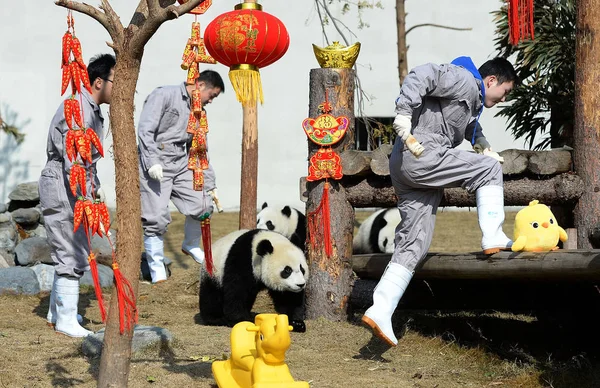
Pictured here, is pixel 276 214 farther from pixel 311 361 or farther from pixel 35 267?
pixel 311 361

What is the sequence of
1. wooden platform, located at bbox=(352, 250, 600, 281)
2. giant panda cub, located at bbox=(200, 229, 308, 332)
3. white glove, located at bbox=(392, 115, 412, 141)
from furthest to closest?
giant panda cub, located at bbox=(200, 229, 308, 332), white glove, located at bbox=(392, 115, 412, 141), wooden platform, located at bbox=(352, 250, 600, 281)

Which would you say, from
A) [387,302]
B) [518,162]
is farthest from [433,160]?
[518,162]

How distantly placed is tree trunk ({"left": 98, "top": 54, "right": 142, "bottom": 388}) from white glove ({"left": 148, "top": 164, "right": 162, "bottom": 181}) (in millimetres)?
3271

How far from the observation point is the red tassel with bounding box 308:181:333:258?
5895 mm

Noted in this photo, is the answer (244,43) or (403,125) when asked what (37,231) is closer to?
(244,43)

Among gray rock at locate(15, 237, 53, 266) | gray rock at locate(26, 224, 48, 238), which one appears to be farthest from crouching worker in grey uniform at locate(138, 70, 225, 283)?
gray rock at locate(26, 224, 48, 238)

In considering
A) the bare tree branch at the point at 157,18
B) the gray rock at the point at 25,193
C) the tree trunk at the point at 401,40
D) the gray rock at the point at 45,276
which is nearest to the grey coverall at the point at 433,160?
the bare tree branch at the point at 157,18

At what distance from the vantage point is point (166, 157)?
7.58 meters

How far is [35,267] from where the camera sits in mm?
7785

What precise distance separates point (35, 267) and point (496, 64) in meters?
4.83

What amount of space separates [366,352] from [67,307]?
198 cm

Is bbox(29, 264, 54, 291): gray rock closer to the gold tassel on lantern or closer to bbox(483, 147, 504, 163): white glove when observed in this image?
the gold tassel on lantern

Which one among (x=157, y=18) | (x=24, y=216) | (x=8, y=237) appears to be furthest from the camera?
(x=24, y=216)

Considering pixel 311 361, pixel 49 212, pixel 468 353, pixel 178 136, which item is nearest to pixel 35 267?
pixel 178 136
